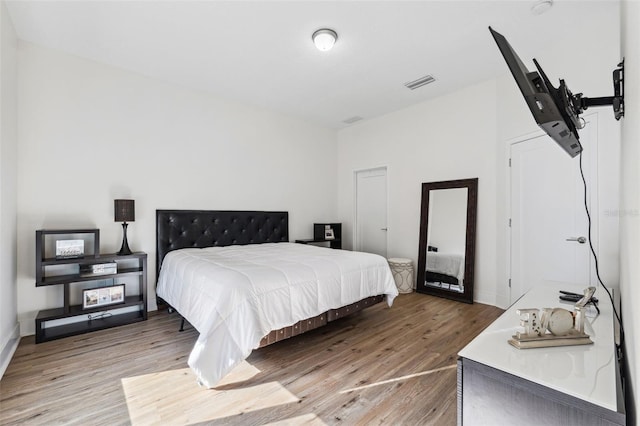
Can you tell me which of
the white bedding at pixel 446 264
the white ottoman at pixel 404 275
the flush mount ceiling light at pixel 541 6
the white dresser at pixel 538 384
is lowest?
the white ottoman at pixel 404 275

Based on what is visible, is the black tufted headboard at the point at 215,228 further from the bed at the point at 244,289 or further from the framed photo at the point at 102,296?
the framed photo at the point at 102,296

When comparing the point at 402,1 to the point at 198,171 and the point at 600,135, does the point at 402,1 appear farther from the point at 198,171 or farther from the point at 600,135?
the point at 198,171

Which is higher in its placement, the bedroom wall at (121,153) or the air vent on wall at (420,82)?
the air vent on wall at (420,82)

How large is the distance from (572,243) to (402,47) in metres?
2.57

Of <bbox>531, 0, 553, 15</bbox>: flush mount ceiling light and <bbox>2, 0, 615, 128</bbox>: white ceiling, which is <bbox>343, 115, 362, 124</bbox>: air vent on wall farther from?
<bbox>531, 0, 553, 15</bbox>: flush mount ceiling light

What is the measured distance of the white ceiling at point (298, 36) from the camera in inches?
92.5

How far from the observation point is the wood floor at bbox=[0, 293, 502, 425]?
1.66 m

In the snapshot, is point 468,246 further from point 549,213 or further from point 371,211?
point 371,211

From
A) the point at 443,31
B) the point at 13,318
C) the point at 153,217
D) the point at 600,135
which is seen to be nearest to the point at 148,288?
the point at 153,217

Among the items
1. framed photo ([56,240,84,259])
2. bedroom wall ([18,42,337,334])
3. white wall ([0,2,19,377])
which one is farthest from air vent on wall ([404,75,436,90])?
framed photo ([56,240,84,259])

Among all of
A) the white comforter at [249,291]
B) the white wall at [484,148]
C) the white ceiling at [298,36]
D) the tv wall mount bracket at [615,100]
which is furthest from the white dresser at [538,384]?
the white ceiling at [298,36]

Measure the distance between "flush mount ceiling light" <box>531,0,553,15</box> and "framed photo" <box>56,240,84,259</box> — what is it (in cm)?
462

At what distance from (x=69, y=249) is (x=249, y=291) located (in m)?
2.11

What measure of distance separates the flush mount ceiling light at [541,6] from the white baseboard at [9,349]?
495 centimetres
